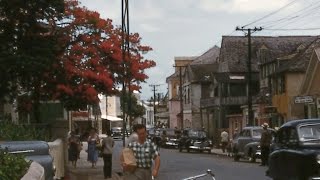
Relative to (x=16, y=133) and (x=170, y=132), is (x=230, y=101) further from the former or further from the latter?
(x=16, y=133)

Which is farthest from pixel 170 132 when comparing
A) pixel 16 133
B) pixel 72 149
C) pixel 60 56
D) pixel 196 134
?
pixel 16 133

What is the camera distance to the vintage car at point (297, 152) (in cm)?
1362

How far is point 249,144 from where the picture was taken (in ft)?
116

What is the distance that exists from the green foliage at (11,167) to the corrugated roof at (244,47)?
5620 cm

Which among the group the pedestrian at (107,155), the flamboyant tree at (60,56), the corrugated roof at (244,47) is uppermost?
the corrugated roof at (244,47)

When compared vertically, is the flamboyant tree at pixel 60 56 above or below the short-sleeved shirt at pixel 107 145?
above

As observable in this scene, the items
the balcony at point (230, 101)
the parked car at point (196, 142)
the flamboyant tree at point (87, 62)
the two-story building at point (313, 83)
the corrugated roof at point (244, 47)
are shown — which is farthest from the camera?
the balcony at point (230, 101)

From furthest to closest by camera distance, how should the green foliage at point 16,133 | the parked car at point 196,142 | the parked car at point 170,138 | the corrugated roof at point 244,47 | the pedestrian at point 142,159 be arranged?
the corrugated roof at point 244,47 < the parked car at point 170,138 < the parked car at point 196,142 < the green foliage at point 16,133 < the pedestrian at point 142,159

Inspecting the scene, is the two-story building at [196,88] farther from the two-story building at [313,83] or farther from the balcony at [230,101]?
the two-story building at [313,83]

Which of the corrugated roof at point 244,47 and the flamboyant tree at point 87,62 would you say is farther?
the corrugated roof at point 244,47

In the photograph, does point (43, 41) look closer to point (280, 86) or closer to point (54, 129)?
point (54, 129)

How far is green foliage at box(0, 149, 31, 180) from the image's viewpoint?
29.4 ft

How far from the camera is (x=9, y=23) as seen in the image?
24906mm

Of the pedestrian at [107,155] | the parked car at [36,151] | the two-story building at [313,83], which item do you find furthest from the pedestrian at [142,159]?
the two-story building at [313,83]
